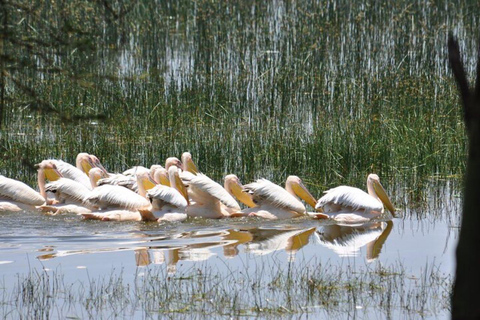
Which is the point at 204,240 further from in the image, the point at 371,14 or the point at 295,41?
the point at 371,14

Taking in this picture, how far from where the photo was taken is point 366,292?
6238mm

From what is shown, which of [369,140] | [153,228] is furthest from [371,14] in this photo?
[153,228]

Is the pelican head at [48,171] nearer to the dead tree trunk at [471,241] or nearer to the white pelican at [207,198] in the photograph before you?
the white pelican at [207,198]

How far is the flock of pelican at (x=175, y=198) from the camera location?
9023 mm

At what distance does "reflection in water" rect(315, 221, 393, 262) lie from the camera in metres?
7.84

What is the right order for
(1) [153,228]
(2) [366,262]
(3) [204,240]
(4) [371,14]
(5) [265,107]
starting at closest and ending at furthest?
(2) [366,262] → (3) [204,240] → (1) [153,228] → (5) [265,107] → (4) [371,14]

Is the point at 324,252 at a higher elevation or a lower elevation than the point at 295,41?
lower

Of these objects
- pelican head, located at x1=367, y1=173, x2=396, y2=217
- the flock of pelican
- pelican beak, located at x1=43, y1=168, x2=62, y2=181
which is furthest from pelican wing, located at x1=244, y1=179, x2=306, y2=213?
pelican beak, located at x1=43, y1=168, x2=62, y2=181

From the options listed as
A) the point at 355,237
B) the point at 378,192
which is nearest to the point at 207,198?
the point at 355,237

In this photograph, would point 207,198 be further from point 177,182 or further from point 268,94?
point 268,94

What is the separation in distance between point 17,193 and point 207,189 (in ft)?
6.44

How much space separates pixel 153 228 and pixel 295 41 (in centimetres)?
766

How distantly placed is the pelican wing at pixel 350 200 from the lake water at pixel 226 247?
0.19 m

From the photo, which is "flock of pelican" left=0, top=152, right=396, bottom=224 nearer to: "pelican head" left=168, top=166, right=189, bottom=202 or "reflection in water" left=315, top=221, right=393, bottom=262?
"pelican head" left=168, top=166, right=189, bottom=202
